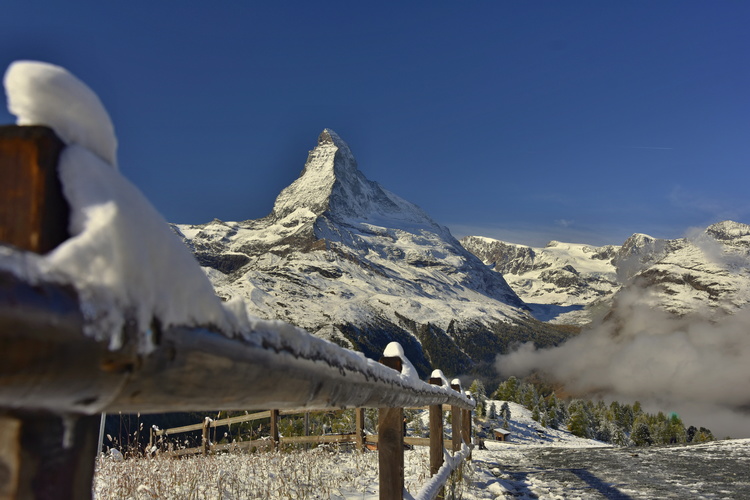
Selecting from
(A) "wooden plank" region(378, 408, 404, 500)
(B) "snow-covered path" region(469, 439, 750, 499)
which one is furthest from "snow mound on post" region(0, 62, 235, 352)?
(B) "snow-covered path" region(469, 439, 750, 499)

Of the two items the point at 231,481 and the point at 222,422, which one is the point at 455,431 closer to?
the point at 231,481

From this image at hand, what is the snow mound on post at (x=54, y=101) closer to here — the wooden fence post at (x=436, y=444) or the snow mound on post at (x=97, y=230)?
the snow mound on post at (x=97, y=230)

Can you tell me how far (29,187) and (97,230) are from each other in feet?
0.37

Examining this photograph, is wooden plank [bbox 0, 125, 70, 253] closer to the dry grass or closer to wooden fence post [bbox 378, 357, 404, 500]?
wooden fence post [bbox 378, 357, 404, 500]

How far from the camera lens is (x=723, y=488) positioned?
5.61 metres

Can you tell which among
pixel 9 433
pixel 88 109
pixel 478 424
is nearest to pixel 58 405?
pixel 9 433

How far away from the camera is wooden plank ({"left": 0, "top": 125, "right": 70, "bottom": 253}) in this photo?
655 mm

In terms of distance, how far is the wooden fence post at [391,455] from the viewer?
2936 millimetres

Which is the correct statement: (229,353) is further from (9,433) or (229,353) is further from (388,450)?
(388,450)

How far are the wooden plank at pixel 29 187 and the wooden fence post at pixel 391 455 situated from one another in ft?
8.76

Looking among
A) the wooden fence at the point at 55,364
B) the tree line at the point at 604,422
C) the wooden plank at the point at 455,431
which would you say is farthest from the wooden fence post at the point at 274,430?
the tree line at the point at 604,422

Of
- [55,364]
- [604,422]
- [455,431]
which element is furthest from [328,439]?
[604,422]

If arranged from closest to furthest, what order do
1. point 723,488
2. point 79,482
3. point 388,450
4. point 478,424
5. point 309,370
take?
point 79,482
point 309,370
point 388,450
point 723,488
point 478,424

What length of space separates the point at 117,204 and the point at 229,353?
35 cm
